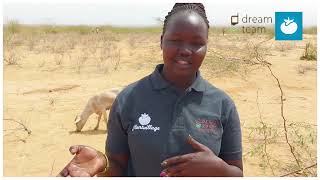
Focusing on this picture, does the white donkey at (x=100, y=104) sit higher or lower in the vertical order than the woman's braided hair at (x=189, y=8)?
lower

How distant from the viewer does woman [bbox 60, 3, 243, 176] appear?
1.31 m

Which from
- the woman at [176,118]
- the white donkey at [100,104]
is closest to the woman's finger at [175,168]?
the woman at [176,118]

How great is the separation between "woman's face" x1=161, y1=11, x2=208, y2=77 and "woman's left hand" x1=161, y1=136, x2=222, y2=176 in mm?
248

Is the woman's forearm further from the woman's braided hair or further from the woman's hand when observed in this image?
the woman's braided hair

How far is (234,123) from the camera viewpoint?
55.5 inches

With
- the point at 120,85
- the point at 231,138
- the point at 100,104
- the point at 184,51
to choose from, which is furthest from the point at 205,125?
the point at 120,85

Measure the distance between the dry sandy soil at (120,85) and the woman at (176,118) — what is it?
1945 mm

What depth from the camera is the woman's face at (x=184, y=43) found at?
131cm

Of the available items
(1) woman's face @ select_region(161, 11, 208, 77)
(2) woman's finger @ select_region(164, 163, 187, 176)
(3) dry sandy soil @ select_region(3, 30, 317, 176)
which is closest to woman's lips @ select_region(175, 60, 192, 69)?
(1) woman's face @ select_region(161, 11, 208, 77)

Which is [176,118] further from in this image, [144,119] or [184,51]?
[184,51]

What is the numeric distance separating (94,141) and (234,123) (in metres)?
3.85

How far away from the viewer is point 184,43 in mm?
1315

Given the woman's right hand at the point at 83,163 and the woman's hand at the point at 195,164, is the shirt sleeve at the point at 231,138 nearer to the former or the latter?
the woman's hand at the point at 195,164

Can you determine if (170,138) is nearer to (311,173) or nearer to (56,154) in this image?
(311,173)
